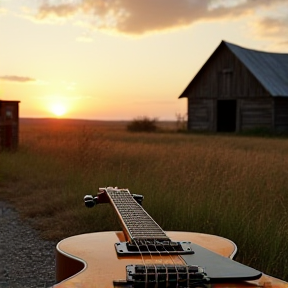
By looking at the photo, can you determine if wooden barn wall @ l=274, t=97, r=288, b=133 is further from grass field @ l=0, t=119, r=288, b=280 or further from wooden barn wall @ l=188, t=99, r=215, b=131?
grass field @ l=0, t=119, r=288, b=280

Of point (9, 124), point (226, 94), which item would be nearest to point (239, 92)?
point (226, 94)

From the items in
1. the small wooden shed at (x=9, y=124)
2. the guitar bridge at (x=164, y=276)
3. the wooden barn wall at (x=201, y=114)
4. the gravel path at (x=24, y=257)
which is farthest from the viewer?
the wooden barn wall at (x=201, y=114)

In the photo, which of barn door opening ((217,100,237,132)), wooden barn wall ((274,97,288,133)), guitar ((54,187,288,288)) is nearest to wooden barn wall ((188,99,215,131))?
barn door opening ((217,100,237,132))

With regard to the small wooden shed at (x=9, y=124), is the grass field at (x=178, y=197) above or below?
below

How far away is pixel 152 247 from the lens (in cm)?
232

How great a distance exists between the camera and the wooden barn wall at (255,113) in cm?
2434

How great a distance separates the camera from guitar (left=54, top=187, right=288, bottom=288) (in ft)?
6.10

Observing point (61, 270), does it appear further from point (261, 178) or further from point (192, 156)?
point (192, 156)

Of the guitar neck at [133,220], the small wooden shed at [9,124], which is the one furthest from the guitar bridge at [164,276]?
the small wooden shed at [9,124]

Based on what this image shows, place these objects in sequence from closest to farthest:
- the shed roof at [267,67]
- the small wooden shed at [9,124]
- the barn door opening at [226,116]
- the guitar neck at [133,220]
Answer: the guitar neck at [133,220]
the small wooden shed at [9,124]
the shed roof at [267,67]
the barn door opening at [226,116]

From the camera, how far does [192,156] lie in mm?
9664

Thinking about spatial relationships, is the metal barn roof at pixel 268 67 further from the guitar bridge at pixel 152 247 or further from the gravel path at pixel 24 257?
the guitar bridge at pixel 152 247

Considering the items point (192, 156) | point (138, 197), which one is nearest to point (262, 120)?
point (192, 156)

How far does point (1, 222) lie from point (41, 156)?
537cm
